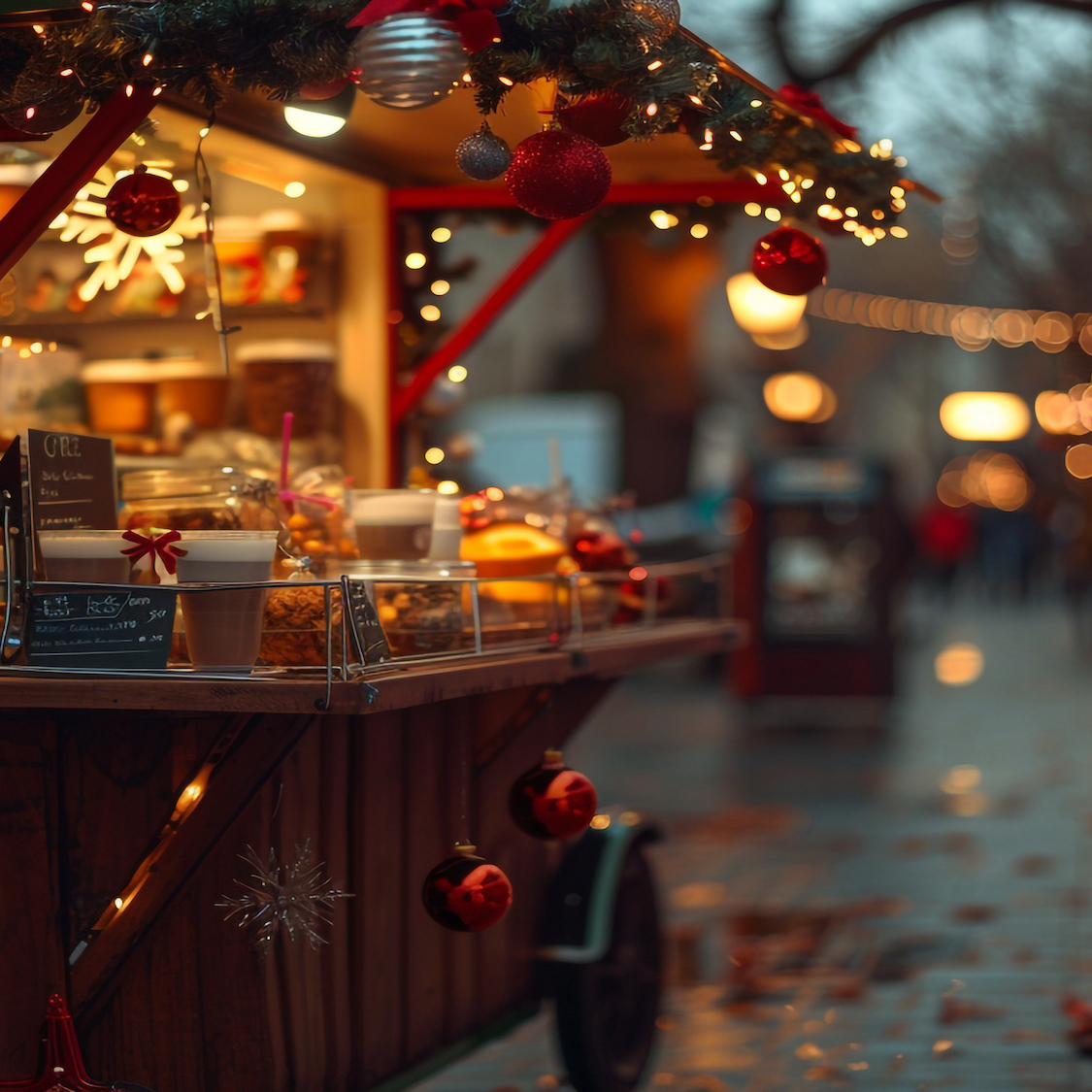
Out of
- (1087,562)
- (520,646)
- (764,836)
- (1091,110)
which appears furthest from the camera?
(1087,562)

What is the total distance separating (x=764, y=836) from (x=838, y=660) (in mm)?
4116

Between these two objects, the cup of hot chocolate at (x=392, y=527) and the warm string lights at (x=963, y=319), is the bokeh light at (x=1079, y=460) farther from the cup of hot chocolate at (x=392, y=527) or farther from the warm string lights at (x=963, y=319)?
the cup of hot chocolate at (x=392, y=527)

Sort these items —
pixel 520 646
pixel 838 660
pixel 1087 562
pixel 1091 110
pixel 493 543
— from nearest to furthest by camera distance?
pixel 520 646 → pixel 493 543 → pixel 838 660 → pixel 1091 110 → pixel 1087 562

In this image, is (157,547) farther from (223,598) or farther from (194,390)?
(194,390)

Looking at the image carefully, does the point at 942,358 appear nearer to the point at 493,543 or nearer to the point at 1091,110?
the point at 1091,110

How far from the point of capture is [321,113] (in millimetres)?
3250

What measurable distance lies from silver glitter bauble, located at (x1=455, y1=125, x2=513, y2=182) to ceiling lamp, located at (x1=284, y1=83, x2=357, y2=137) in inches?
16.3

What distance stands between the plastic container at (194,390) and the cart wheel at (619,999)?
5.51 ft

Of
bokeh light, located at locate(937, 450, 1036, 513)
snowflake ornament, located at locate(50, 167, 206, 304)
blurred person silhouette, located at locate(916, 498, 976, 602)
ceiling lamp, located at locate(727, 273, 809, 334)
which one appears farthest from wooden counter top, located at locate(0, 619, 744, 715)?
bokeh light, located at locate(937, 450, 1036, 513)

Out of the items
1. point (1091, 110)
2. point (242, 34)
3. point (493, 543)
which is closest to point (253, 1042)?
point (493, 543)

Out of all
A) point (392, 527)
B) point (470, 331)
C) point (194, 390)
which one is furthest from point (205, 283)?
point (470, 331)

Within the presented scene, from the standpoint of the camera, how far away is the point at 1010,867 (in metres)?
7.16

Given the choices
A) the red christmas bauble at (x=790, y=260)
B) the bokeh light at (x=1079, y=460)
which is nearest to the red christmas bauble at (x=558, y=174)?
the red christmas bauble at (x=790, y=260)

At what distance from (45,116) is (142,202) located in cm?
26
